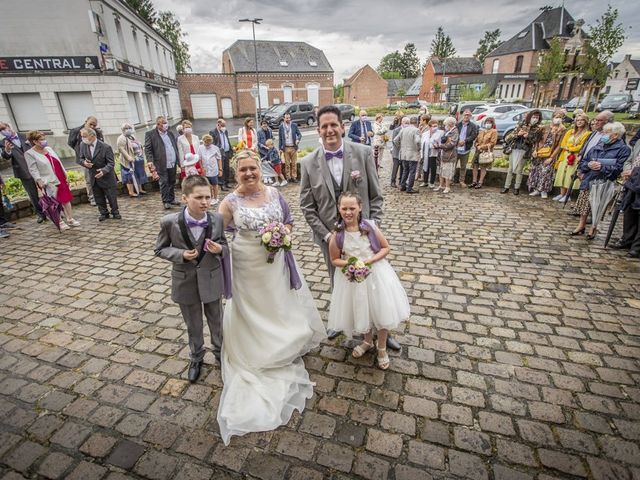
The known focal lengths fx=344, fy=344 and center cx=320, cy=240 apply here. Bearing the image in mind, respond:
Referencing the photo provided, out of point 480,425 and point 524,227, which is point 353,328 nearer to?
point 480,425

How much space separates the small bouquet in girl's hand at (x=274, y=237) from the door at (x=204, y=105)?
40.1 m

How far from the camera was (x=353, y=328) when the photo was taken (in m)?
3.43

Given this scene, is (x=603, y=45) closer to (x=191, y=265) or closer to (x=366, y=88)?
(x=191, y=265)

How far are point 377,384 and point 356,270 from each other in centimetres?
111

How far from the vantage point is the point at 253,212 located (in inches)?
123

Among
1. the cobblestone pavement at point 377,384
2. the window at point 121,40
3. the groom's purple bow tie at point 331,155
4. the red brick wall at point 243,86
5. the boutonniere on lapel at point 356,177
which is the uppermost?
the window at point 121,40

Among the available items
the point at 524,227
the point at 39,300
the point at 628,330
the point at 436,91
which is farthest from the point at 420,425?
the point at 436,91

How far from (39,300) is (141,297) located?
137cm

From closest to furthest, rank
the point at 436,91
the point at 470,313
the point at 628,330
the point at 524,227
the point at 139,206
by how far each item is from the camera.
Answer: the point at 628,330
the point at 470,313
the point at 524,227
the point at 139,206
the point at 436,91

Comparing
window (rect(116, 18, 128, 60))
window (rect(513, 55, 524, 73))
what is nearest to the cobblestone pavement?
window (rect(116, 18, 128, 60))

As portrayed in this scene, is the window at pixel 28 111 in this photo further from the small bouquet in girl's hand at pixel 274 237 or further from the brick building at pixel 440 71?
the brick building at pixel 440 71

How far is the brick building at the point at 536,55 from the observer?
47.0 metres

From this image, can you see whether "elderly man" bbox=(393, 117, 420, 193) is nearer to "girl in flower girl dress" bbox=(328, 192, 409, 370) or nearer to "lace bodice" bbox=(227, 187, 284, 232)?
"girl in flower girl dress" bbox=(328, 192, 409, 370)

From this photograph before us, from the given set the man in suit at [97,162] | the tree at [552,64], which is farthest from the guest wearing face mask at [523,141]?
the tree at [552,64]
